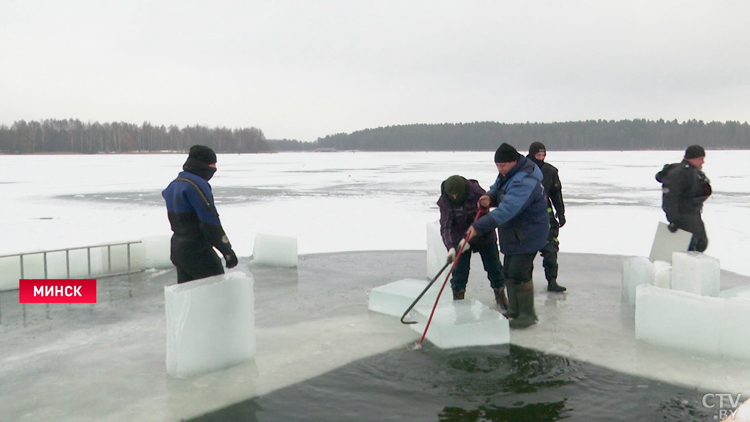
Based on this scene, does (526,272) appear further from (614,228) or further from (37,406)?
(614,228)

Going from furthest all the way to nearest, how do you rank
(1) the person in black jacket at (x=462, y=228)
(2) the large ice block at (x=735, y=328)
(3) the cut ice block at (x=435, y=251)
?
(3) the cut ice block at (x=435, y=251) → (1) the person in black jacket at (x=462, y=228) → (2) the large ice block at (x=735, y=328)

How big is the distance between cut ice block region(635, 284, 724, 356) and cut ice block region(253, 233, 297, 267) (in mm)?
4428

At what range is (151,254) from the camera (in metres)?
7.50

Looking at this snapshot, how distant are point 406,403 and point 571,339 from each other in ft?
5.94

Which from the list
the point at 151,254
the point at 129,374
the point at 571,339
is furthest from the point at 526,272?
the point at 151,254

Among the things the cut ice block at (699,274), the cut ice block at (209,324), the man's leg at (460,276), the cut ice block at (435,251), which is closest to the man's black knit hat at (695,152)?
the cut ice block at (699,274)

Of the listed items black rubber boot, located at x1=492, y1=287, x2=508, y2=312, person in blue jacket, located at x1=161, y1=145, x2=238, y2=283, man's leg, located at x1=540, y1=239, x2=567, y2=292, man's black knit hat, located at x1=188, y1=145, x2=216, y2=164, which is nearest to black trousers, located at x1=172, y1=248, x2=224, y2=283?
person in blue jacket, located at x1=161, y1=145, x2=238, y2=283

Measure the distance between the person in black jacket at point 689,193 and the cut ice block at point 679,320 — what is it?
4.51ft

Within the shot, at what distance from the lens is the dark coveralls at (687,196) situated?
537cm

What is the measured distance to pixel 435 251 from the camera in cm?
699

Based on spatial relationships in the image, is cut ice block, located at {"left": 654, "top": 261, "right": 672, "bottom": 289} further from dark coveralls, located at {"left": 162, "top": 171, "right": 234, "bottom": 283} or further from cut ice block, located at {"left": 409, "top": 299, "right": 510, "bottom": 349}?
dark coveralls, located at {"left": 162, "top": 171, "right": 234, "bottom": 283}

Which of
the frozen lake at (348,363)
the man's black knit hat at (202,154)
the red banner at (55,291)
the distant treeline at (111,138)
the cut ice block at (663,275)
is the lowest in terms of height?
the frozen lake at (348,363)

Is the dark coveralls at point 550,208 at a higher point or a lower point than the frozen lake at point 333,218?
higher

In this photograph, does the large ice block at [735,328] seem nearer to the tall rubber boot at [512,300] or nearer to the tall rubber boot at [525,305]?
the tall rubber boot at [525,305]
